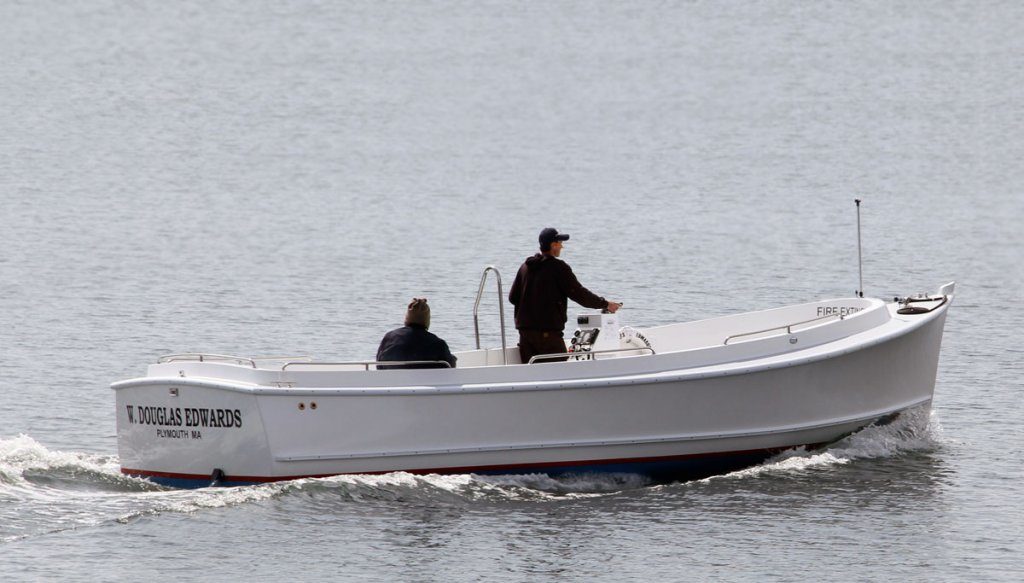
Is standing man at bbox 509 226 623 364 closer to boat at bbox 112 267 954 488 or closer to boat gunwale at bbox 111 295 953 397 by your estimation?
boat at bbox 112 267 954 488

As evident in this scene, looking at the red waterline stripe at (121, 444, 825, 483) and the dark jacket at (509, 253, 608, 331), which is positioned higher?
the dark jacket at (509, 253, 608, 331)

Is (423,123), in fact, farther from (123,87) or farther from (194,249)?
(194,249)

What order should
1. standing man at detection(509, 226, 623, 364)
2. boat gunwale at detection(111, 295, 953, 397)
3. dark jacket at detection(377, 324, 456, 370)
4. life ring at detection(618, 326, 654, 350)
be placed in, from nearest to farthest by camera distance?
1. boat gunwale at detection(111, 295, 953, 397)
2. dark jacket at detection(377, 324, 456, 370)
3. standing man at detection(509, 226, 623, 364)
4. life ring at detection(618, 326, 654, 350)

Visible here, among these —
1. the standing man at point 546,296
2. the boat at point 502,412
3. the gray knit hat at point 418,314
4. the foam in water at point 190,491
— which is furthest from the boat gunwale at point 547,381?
the foam in water at point 190,491

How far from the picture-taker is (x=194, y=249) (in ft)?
110

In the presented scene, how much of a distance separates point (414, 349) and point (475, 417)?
76 centimetres

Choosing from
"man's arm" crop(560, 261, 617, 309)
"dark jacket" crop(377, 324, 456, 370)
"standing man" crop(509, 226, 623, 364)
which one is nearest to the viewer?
"dark jacket" crop(377, 324, 456, 370)

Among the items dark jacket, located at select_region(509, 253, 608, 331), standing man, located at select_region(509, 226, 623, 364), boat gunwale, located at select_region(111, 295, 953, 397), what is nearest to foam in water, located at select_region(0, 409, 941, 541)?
boat gunwale, located at select_region(111, 295, 953, 397)

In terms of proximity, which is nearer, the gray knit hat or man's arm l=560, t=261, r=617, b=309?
the gray knit hat

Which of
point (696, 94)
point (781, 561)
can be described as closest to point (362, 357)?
point (781, 561)

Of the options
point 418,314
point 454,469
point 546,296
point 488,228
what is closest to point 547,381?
point 546,296

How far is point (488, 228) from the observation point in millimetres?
37250

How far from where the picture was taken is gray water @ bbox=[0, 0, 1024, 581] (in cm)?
1323

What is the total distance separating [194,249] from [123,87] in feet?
117
